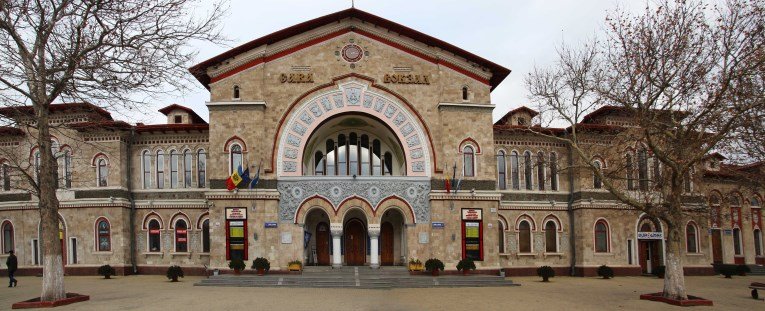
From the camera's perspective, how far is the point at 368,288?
30953 mm

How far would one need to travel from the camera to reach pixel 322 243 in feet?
129

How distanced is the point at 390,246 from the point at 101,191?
1522 cm

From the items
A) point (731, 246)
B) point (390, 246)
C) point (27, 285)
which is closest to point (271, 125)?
point (390, 246)

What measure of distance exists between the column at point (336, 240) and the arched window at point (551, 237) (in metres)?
12.1

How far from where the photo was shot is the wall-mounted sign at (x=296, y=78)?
36.6 metres

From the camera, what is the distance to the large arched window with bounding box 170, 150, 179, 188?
40.4m

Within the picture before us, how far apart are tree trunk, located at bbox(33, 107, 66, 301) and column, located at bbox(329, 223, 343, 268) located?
1421cm

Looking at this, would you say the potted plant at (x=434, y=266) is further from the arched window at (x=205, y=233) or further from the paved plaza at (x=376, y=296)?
the arched window at (x=205, y=233)

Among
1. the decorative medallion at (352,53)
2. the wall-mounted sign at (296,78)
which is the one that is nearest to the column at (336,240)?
the wall-mounted sign at (296,78)

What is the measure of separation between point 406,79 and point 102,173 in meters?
16.6

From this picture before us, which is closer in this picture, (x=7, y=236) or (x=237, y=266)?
(x=237, y=266)

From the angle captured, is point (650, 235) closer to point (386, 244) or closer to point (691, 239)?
point (691, 239)

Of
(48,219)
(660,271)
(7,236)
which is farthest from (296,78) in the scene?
(660,271)

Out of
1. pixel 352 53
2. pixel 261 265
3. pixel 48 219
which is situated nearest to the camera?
pixel 48 219
